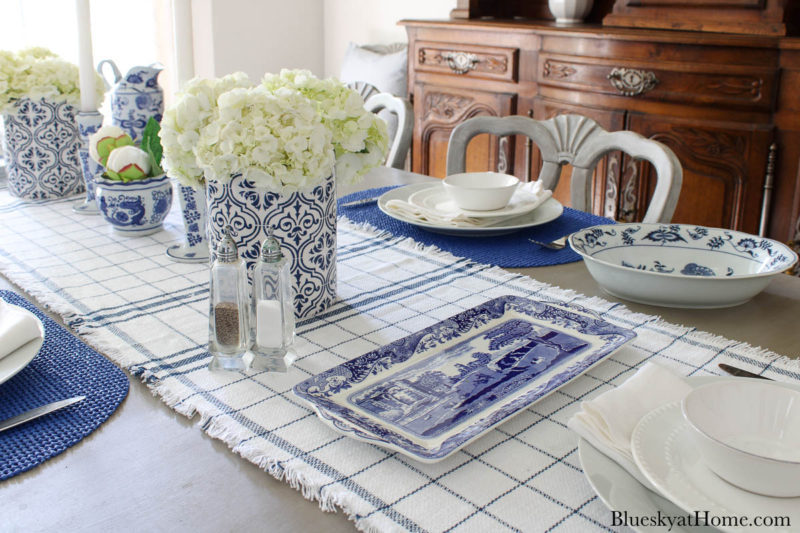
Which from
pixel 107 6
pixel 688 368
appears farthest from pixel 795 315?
pixel 107 6

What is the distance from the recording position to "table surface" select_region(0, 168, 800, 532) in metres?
0.61

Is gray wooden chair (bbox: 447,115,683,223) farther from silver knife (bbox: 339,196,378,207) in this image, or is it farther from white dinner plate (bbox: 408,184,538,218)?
silver knife (bbox: 339,196,378,207)

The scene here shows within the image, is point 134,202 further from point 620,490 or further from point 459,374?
point 620,490

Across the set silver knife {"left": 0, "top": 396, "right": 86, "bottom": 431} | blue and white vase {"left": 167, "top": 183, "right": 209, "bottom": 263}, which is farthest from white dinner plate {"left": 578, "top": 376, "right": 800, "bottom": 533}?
blue and white vase {"left": 167, "top": 183, "right": 209, "bottom": 263}

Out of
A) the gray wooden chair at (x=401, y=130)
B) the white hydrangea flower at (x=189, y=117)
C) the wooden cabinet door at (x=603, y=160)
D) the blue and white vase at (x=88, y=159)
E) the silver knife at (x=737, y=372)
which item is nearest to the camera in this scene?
the silver knife at (x=737, y=372)

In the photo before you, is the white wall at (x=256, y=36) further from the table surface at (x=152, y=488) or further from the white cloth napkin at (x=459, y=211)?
the table surface at (x=152, y=488)

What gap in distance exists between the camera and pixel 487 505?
2.01ft

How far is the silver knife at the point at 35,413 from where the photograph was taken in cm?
72

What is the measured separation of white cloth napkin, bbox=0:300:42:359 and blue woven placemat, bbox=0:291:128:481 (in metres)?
0.03

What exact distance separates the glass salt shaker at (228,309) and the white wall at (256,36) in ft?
10.6

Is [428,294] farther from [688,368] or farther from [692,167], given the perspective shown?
[692,167]

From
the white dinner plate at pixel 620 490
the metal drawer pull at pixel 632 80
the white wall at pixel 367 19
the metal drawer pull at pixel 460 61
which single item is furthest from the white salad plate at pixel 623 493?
the white wall at pixel 367 19

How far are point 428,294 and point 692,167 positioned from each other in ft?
4.99

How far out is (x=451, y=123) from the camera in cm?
296
